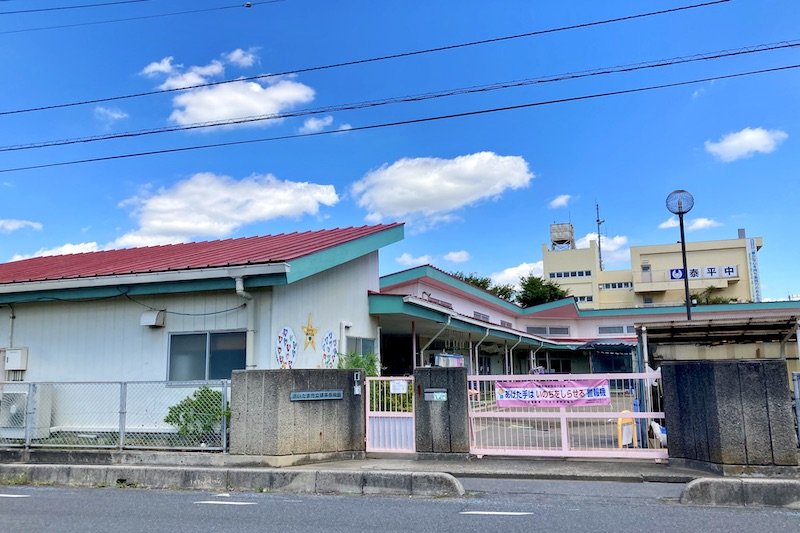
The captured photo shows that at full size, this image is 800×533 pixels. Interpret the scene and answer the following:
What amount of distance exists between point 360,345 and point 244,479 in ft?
19.2

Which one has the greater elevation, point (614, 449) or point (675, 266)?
point (675, 266)

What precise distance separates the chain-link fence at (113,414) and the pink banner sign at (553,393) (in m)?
4.67

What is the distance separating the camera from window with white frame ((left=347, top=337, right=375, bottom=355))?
13.8m

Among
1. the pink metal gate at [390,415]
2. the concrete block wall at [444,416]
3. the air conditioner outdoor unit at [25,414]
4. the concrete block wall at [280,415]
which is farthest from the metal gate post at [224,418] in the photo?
the air conditioner outdoor unit at [25,414]

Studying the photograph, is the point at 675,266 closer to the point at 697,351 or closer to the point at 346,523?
the point at 697,351

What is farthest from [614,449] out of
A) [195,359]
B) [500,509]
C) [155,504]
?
[195,359]

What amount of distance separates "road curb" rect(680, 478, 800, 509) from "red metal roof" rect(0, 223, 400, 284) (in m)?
6.93

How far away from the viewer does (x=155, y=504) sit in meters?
7.54

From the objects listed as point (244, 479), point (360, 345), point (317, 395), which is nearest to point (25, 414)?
point (244, 479)

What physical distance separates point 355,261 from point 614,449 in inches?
280

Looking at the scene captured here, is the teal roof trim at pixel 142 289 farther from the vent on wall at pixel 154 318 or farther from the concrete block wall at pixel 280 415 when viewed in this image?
the concrete block wall at pixel 280 415

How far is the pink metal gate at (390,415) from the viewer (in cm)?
1030

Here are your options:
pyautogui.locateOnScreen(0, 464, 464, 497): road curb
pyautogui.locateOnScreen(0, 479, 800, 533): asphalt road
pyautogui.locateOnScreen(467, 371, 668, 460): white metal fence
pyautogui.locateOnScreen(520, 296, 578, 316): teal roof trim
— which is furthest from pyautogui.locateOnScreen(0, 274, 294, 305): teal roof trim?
pyautogui.locateOnScreen(520, 296, 578, 316): teal roof trim

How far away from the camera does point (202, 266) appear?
35.7ft
